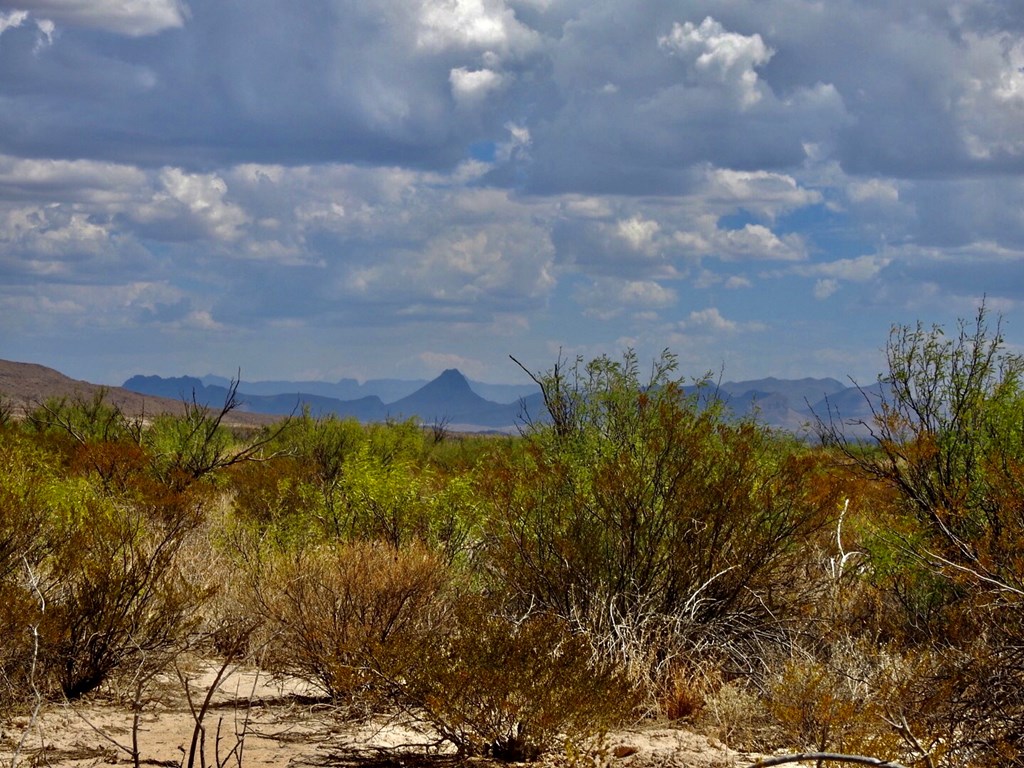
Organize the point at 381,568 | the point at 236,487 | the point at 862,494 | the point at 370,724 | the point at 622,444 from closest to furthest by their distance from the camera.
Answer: the point at 370,724, the point at 381,568, the point at 622,444, the point at 862,494, the point at 236,487

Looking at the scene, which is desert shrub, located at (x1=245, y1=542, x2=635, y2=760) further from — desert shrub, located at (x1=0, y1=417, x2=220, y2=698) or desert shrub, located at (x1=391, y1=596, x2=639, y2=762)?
desert shrub, located at (x1=0, y1=417, x2=220, y2=698)

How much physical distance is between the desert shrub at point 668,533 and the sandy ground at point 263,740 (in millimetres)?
1844

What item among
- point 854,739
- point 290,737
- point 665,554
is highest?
point 665,554

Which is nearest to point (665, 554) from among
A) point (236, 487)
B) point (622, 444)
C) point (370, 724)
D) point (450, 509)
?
point (622, 444)

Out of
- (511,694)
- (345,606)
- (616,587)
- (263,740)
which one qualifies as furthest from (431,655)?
(616,587)

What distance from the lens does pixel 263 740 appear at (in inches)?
356

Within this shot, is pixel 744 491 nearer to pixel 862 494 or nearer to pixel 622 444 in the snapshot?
pixel 622 444

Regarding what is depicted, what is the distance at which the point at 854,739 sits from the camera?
7.61m

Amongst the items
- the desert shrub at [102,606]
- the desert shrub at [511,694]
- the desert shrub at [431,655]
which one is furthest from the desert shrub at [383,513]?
the desert shrub at [511,694]

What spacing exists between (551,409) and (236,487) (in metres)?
10.3

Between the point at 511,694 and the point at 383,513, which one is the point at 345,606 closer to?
the point at 511,694

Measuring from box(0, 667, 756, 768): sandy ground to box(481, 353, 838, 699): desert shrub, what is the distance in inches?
72.6

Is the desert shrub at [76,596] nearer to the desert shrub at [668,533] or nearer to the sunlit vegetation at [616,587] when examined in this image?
the sunlit vegetation at [616,587]

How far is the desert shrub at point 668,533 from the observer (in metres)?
11.0
